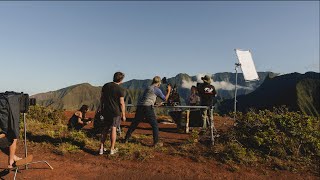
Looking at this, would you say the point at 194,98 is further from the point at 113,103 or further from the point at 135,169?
the point at 135,169

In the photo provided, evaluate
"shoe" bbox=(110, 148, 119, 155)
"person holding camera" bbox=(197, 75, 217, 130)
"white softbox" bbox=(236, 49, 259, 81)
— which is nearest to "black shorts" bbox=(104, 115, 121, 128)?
"shoe" bbox=(110, 148, 119, 155)

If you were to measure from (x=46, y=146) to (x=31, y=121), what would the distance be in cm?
429

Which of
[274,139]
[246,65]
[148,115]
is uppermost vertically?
[246,65]

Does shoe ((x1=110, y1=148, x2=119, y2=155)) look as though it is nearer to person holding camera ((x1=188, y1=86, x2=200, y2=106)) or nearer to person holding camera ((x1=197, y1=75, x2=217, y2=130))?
person holding camera ((x1=197, y1=75, x2=217, y2=130))

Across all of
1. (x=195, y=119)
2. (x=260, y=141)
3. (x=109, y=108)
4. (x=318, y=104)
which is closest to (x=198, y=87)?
(x=195, y=119)

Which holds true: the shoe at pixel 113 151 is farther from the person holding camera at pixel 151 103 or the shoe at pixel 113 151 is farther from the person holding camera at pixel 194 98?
the person holding camera at pixel 194 98

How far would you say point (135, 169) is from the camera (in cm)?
841

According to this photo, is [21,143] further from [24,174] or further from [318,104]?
[318,104]

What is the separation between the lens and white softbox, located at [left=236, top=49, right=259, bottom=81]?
1350cm

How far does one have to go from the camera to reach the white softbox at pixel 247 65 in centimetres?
1350

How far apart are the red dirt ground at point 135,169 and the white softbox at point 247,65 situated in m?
5.34

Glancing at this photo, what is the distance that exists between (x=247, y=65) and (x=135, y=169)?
7312mm

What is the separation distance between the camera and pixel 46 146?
→ 10.3 m

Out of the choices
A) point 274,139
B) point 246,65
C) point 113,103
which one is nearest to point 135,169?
point 113,103
